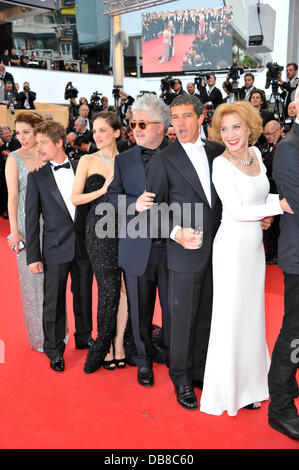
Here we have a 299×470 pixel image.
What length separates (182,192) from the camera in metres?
2.22

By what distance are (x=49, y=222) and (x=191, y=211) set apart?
103 centimetres

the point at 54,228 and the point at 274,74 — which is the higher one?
the point at 274,74

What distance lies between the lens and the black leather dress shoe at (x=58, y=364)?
113 inches

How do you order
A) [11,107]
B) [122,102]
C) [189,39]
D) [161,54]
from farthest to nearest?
[161,54] < [189,39] < [11,107] < [122,102]

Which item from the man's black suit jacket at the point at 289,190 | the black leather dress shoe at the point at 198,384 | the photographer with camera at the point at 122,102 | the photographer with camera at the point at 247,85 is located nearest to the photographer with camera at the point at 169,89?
the photographer with camera at the point at 122,102

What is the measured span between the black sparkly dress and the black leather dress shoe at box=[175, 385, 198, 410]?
23.1 inches

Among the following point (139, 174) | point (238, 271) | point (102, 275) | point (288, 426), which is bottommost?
point (288, 426)

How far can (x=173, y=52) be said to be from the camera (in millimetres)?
16266

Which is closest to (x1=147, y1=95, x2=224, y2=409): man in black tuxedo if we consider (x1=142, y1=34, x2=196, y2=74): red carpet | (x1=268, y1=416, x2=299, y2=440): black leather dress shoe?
(x1=268, y1=416, x2=299, y2=440): black leather dress shoe

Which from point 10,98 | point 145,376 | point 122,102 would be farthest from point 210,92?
point 145,376

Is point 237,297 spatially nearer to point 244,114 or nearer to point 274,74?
point 244,114

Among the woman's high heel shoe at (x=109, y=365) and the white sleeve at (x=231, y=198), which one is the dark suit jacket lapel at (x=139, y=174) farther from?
the woman's high heel shoe at (x=109, y=365)
